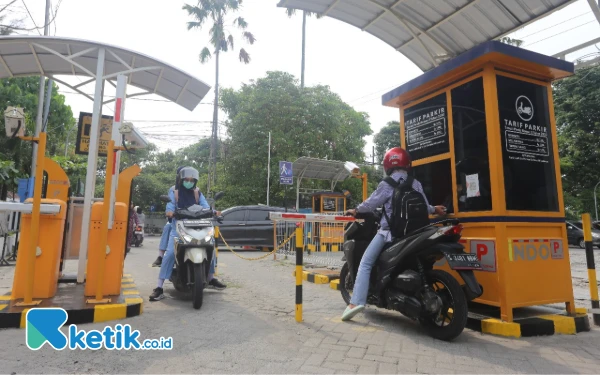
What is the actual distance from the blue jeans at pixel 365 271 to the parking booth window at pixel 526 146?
4.74ft

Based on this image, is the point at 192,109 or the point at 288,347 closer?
the point at 288,347

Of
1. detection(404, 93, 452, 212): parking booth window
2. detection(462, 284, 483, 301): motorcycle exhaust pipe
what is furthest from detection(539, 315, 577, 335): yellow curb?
detection(404, 93, 452, 212): parking booth window

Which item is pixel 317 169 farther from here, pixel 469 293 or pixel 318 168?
pixel 469 293

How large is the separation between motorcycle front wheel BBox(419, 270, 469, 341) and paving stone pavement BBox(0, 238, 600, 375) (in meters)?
0.10

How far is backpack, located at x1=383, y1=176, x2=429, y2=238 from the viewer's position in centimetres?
392

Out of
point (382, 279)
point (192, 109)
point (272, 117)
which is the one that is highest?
point (272, 117)

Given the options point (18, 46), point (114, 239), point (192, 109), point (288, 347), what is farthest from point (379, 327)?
point (18, 46)

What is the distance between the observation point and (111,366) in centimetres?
281

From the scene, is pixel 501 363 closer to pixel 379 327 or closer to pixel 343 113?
pixel 379 327

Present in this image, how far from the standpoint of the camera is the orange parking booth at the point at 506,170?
403 centimetres

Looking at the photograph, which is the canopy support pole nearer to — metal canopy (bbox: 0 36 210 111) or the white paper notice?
metal canopy (bbox: 0 36 210 111)

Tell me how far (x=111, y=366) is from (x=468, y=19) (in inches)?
215

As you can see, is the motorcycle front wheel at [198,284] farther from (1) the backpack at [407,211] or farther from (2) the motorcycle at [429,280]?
(1) the backpack at [407,211]

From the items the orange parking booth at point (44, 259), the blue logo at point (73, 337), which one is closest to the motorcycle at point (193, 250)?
the blue logo at point (73, 337)
